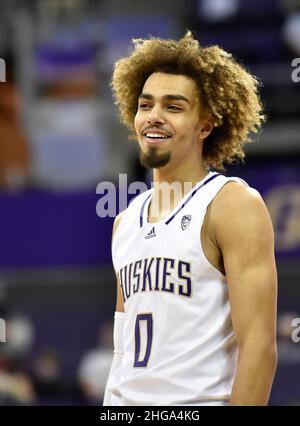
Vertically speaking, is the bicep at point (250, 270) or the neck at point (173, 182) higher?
the neck at point (173, 182)

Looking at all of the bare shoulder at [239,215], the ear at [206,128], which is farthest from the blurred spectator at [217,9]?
the bare shoulder at [239,215]

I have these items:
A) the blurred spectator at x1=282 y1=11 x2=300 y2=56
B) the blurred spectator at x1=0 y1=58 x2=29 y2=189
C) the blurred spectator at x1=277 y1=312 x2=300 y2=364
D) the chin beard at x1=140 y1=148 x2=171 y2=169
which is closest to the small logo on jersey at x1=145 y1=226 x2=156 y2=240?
the chin beard at x1=140 y1=148 x2=171 y2=169

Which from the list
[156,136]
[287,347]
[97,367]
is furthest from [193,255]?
[97,367]

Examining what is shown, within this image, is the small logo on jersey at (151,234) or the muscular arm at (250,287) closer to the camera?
the muscular arm at (250,287)

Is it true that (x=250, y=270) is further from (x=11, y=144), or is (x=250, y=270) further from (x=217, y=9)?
(x=217, y=9)

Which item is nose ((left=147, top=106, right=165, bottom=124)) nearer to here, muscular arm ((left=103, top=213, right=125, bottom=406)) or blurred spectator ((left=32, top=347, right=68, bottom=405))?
muscular arm ((left=103, top=213, right=125, bottom=406))

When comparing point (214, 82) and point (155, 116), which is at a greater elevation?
point (214, 82)

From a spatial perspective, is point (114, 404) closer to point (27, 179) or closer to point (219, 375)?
point (219, 375)

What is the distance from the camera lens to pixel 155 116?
3857 mm

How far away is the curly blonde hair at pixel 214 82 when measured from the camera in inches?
156

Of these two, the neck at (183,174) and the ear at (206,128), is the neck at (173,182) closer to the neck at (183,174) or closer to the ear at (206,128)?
the neck at (183,174)

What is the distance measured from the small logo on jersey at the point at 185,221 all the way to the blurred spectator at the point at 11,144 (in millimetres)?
7486

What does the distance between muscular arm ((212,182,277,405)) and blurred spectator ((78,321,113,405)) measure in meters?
5.83

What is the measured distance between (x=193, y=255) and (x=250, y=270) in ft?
0.82
